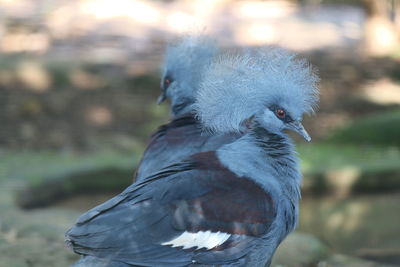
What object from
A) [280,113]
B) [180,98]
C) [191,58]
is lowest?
[180,98]

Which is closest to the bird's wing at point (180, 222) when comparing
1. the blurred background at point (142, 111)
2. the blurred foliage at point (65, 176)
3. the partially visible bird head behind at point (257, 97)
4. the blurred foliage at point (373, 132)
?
the partially visible bird head behind at point (257, 97)

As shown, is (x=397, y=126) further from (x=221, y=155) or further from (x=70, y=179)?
(x=221, y=155)

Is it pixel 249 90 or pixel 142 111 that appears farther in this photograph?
pixel 142 111

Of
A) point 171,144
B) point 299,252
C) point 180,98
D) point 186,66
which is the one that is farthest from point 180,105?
point 299,252

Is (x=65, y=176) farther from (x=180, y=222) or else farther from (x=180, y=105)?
(x=180, y=222)

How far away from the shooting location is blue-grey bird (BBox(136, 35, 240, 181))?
12.0ft

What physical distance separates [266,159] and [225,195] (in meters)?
0.28

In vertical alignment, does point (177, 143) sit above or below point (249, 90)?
below

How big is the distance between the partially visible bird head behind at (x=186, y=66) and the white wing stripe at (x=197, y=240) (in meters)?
1.53

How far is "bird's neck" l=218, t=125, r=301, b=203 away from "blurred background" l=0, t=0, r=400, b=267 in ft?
4.25

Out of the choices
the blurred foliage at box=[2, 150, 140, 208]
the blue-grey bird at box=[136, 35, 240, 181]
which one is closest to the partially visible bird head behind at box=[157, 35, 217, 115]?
the blue-grey bird at box=[136, 35, 240, 181]

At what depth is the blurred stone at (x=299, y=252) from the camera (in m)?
4.11

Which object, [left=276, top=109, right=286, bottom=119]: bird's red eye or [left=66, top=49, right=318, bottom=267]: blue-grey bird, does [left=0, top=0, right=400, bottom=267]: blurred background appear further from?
[left=276, top=109, right=286, bottom=119]: bird's red eye

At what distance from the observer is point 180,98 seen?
4.27 metres
